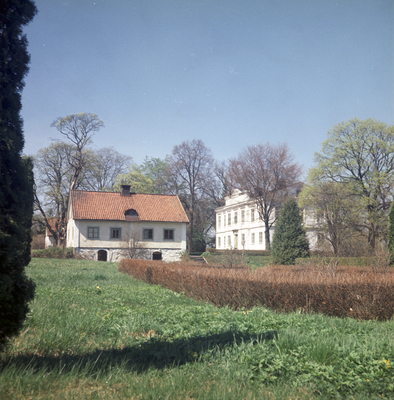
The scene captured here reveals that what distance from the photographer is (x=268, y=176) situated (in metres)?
41.9

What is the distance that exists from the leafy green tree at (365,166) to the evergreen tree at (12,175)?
30.1m

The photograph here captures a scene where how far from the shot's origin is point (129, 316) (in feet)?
22.0

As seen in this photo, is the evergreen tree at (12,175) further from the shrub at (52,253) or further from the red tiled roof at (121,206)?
the red tiled roof at (121,206)

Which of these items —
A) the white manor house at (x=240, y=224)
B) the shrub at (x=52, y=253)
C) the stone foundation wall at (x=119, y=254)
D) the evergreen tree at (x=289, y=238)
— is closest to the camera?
the evergreen tree at (x=289, y=238)

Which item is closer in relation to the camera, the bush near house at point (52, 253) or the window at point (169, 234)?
the bush near house at point (52, 253)

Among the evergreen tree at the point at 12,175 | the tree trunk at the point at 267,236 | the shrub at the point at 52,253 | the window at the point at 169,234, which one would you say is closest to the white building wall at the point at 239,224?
the tree trunk at the point at 267,236

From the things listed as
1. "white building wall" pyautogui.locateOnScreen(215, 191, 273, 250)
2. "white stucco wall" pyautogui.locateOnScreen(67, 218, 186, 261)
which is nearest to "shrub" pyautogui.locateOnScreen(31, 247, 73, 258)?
"white stucco wall" pyautogui.locateOnScreen(67, 218, 186, 261)

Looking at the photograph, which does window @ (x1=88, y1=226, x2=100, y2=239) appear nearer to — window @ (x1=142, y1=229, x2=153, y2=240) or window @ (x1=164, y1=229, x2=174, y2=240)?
window @ (x1=142, y1=229, x2=153, y2=240)

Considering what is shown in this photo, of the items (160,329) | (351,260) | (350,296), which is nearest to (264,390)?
(160,329)

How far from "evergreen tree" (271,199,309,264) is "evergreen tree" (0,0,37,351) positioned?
917 inches

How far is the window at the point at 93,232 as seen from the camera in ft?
121

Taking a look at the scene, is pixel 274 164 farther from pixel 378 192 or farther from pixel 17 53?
pixel 17 53

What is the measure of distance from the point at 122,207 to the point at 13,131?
35.3 meters

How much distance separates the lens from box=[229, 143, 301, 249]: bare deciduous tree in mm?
41875
